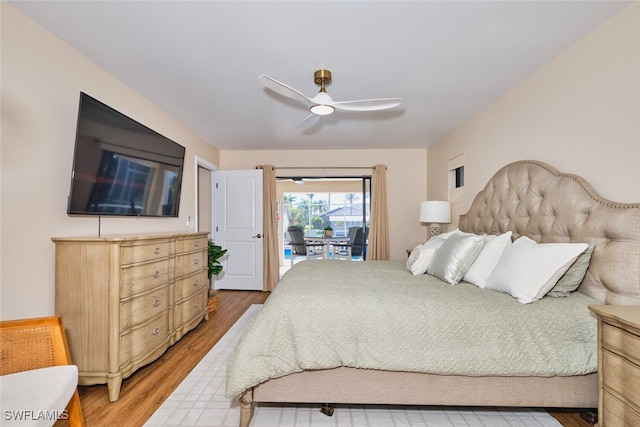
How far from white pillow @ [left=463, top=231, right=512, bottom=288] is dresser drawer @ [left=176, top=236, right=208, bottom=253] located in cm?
243

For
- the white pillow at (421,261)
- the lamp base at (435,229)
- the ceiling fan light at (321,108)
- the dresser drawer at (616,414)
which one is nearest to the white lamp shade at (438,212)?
the lamp base at (435,229)

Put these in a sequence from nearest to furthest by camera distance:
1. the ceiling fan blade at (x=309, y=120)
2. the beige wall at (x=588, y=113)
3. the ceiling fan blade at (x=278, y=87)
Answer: the beige wall at (x=588, y=113)
the ceiling fan blade at (x=278, y=87)
the ceiling fan blade at (x=309, y=120)

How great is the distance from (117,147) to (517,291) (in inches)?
115

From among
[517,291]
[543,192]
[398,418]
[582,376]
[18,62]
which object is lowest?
[398,418]

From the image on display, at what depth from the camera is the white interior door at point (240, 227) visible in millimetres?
4863

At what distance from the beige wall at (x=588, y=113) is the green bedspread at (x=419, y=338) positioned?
2.69 feet

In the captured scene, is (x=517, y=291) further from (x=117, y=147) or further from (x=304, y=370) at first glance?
(x=117, y=147)

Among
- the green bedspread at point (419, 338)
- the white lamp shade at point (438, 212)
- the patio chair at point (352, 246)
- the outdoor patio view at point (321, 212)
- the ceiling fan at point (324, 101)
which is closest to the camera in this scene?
the green bedspread at point (419, 338)

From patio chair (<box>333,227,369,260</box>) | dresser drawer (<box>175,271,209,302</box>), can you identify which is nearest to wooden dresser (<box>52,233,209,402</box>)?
dresser drawer (<box>175,271,209,302</box>)

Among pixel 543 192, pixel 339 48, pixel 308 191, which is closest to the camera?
pixel 339 48

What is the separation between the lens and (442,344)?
1548mm

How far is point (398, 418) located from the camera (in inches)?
68.9

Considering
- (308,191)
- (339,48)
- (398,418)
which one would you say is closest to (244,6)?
(339,48)

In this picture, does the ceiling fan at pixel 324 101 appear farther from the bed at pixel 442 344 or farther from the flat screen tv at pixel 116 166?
the bed at pixel 442 344
